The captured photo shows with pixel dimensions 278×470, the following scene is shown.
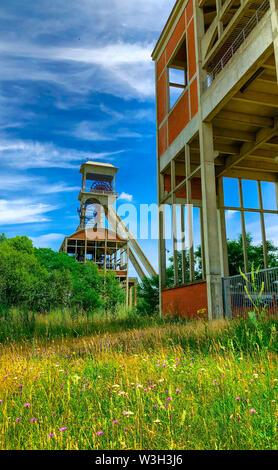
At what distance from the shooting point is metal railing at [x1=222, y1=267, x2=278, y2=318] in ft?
28.2

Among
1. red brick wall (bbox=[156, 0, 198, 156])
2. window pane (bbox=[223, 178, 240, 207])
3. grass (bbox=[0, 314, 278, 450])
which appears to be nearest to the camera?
grass (bbox=[0, 314, 278, 450])

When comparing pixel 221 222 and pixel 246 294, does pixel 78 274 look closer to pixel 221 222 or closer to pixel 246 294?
pixel 221 222

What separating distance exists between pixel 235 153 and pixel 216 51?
4.78m

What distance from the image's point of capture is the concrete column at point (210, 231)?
1067 cm

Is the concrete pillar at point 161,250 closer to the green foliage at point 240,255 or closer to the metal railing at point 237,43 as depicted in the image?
the metal railing at point 237,43

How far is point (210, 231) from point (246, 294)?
2.23 meters

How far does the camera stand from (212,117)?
38.9 ft

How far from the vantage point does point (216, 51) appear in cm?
1144

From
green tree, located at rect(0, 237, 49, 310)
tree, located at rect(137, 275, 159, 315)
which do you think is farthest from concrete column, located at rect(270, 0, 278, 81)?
green tree, located at rect(0, 237, 49, 310)

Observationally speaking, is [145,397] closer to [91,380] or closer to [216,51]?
[91,380]

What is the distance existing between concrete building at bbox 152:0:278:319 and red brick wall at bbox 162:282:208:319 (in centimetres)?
3

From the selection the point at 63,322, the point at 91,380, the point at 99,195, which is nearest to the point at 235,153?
the point at 63,322

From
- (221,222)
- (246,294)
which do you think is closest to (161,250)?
(221,222)

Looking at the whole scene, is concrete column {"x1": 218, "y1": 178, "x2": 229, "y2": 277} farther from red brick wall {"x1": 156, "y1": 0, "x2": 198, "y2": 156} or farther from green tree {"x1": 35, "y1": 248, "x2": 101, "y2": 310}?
green tree {"x1": 35, "y1": 248, "x2": 101, "y2": 310}
